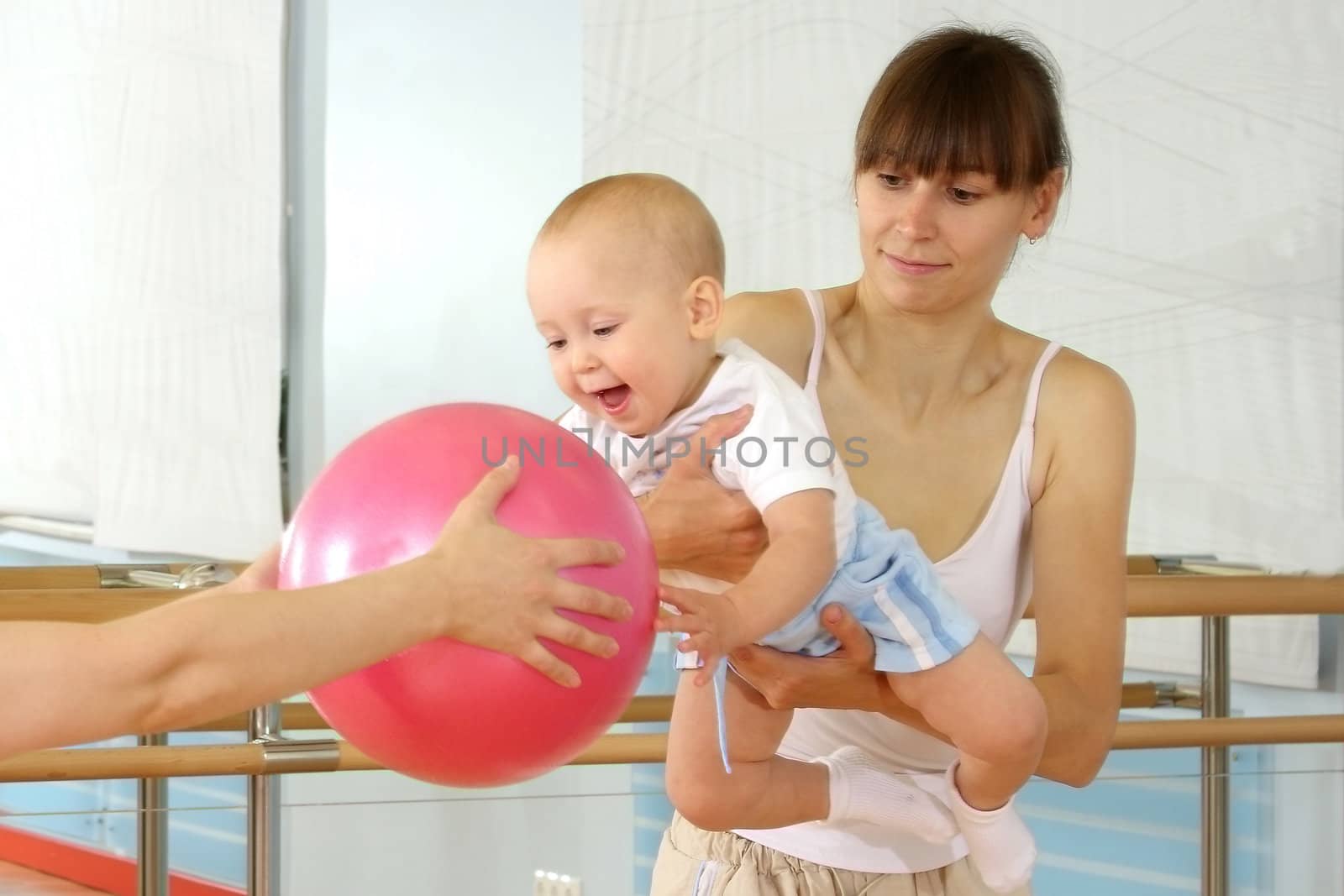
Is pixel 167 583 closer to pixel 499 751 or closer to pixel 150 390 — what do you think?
pixel 499 751

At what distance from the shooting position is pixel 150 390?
3855 millimetres

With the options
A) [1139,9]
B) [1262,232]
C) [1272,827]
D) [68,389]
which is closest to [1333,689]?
[1272,827]

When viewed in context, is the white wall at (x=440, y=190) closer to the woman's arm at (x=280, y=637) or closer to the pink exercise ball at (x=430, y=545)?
the pink exercise ball at (x=430, y=545)

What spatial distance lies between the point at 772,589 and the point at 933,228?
0.48 m

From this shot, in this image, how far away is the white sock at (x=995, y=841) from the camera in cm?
140

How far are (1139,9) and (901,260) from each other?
2.26 m

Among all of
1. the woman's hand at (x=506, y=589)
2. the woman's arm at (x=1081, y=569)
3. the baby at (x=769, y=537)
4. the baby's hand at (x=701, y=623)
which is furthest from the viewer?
the woman's arm at (x=1081, y=569)

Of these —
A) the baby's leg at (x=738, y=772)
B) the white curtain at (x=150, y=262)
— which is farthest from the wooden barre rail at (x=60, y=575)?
the white curtain at (x=150, y=262)

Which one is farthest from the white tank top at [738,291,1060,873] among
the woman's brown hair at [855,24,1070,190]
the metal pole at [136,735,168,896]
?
the metal pole at [136,735,168,896]

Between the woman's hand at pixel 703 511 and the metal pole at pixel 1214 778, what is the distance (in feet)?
5.03

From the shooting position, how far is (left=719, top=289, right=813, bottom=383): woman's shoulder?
5.06ft

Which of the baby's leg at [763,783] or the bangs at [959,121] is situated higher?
the bangs at [959,121]

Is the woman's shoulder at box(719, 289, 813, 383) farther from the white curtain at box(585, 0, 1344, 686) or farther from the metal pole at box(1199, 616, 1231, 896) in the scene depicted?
the white curtain at box(585, 0, 1344, 686)

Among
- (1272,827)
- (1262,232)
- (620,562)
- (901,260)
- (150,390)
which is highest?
(1262,232)
